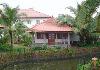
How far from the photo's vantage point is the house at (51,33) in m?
54.4

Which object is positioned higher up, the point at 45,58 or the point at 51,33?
the point at 51,33

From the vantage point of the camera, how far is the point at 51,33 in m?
56.1

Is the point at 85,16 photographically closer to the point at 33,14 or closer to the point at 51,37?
the point at 51,37

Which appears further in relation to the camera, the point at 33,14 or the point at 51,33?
the point at 33,14

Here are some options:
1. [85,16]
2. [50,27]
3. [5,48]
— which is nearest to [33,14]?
[50,27]

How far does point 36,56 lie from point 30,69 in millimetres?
7308

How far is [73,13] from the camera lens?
53.8 metres

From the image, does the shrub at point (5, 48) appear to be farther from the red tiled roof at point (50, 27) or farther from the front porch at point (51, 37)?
the front porch at point (51, 37)

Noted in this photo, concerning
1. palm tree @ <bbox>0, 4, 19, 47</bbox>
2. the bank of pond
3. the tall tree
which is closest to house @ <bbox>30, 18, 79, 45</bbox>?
the tall tree

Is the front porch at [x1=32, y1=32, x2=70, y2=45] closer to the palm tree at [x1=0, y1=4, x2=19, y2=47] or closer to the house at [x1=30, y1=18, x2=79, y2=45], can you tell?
the house at [x1=30, y1=18, x2=79, y2=45]

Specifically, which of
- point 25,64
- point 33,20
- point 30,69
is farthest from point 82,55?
point 33,20

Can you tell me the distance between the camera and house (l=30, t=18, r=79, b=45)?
54.4 m

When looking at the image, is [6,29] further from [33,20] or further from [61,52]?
[33,20]

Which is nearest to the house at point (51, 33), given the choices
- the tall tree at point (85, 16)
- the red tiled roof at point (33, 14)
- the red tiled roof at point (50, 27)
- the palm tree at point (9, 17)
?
the red tiled roof at point (50, 27)
